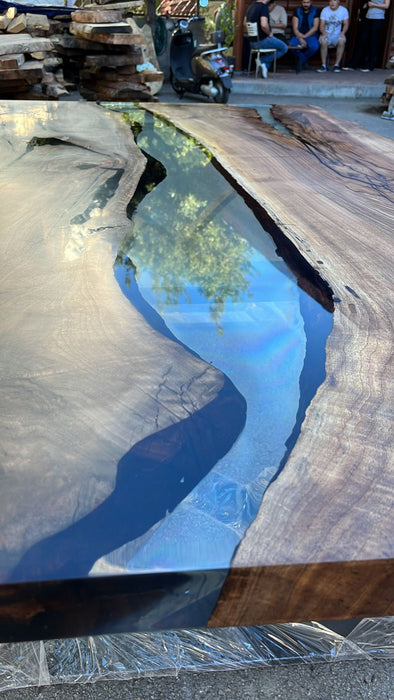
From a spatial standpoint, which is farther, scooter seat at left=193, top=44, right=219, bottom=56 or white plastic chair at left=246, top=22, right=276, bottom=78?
white plastic chair at left=246, top=22, right=276, bottom=78

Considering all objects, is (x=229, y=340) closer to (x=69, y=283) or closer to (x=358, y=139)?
(x=69, y=283)

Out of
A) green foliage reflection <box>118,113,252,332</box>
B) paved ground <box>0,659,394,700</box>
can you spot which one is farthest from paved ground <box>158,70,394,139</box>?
paved ground <box>0,659,394,700</box>

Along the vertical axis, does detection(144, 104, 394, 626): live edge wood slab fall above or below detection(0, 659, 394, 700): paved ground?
above

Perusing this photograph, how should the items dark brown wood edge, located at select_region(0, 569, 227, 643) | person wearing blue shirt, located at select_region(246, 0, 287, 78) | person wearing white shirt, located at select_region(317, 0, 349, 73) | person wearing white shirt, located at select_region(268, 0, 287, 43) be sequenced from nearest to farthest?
dark brown wood edge, located at select_region(0, 569, 227, 643) → person wearing blue shirt, located at select_region(246, 0, 287, 78) → person wearing white shirt, located at select_region(268, 0, 287, 43) → person wearing white shirt, located at select_region(317, 0, 349, 73)

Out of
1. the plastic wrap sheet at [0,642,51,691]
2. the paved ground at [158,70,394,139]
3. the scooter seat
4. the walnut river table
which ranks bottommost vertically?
the plastic wrap sheet at [0,642,51,691]

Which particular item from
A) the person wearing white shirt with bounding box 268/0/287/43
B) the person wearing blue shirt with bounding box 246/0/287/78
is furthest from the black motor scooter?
the person wearing white shirt with bounding box 268/0/287/43

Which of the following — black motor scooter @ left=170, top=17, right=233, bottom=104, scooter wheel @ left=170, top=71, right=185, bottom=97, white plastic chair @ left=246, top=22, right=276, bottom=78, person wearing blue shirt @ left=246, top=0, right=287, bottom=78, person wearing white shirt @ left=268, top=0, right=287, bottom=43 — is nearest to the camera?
black motor scooter @ left=170, top=17, right=233, bottom=104

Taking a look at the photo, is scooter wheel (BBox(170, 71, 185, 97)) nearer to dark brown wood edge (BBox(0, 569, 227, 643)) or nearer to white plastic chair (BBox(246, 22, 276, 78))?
white plastic chair (BBox(246, 22, 276, 78))
